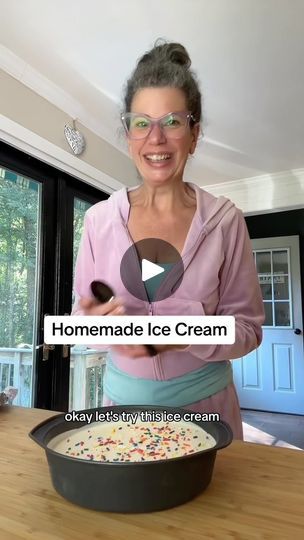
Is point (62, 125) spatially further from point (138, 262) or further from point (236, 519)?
point (236, 519)

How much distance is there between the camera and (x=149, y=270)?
27.2 inches

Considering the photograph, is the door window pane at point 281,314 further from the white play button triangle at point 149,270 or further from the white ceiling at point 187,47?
the white play button triangle at point 149,270

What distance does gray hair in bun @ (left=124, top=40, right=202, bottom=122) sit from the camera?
2.26ft

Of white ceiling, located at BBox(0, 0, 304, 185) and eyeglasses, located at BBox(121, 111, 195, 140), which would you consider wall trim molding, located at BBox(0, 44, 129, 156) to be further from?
eyeglasses, located at BBox(121, 111, 195, 140)

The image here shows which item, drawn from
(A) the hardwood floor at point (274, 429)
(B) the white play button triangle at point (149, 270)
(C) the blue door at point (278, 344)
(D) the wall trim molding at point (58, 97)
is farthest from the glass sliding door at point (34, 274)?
(C) the blue door at point (278, 344)

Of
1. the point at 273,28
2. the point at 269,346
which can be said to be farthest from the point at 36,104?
the point at 269,346

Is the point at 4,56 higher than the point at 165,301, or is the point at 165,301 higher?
the point at 4,56

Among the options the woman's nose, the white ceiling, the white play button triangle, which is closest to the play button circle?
the white play button triangle

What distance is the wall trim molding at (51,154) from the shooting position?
5.62 feet

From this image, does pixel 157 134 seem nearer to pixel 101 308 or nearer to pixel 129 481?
pixel 101 308

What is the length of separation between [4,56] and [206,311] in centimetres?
162

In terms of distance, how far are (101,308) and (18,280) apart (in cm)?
148

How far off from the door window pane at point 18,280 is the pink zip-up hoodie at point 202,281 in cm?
123

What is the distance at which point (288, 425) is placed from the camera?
316 cm
